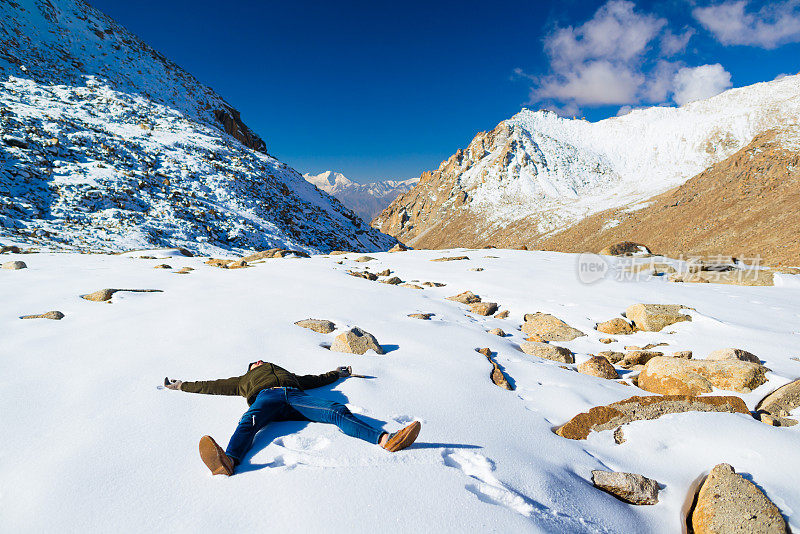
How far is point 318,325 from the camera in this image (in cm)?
640

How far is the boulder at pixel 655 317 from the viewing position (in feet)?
25.5

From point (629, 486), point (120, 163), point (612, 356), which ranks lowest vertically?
point (629, 486)

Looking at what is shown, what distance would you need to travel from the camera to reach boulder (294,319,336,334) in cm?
636

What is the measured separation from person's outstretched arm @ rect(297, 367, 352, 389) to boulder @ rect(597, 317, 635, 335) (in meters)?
6.49

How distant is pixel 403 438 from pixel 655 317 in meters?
7.73

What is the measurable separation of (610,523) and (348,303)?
6508mm

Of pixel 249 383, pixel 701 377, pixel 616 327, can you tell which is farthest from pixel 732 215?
pixel 249 383

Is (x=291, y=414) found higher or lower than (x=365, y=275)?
lower

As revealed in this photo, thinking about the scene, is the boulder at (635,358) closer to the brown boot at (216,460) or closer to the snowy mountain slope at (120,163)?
the brown boot at (216,460)

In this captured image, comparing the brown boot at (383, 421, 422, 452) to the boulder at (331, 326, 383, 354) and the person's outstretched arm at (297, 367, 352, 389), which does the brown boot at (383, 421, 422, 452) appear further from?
the boulder at (331, 326, 383, 354)

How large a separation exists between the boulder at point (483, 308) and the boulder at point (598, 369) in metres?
3.37

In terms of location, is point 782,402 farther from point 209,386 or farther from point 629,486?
point 209,386

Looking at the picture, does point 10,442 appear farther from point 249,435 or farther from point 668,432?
point 668,432

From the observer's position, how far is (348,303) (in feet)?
27.1
